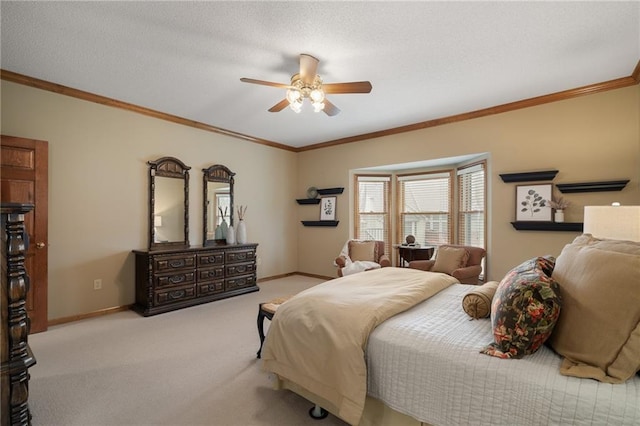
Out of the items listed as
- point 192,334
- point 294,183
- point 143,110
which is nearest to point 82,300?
point 192,334

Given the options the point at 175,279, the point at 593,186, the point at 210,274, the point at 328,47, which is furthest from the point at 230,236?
the point at 593,186

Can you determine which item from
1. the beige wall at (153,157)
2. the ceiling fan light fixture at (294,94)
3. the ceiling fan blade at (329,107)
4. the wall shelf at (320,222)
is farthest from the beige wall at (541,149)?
the ceiling fan light fixture at (294,94)

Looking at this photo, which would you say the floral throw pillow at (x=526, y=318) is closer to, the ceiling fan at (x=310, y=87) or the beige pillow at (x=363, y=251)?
the ceiling fan at (x=310, y=87)

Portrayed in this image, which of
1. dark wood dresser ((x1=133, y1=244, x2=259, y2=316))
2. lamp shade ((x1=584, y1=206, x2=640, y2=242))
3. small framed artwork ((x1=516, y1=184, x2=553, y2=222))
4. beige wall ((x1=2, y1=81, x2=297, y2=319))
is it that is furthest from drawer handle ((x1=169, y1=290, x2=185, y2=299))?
small framed artwork ((x1=516, y1=184, x2=553, y2=222))

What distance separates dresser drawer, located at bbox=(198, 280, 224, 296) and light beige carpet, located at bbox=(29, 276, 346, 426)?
70 cm

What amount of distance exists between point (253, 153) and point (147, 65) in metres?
2.77

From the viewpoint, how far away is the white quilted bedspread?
110 centimetres

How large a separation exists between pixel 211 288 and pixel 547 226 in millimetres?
4581

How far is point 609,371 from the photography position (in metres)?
1.16

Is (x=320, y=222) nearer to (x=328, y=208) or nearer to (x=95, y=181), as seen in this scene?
(x=328, y=208)

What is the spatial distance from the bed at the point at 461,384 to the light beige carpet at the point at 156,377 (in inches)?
18.1

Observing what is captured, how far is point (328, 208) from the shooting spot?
600 cm

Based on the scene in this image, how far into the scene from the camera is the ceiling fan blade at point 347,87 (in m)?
2.61

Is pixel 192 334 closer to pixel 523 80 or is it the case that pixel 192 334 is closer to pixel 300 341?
pixel 300 341
